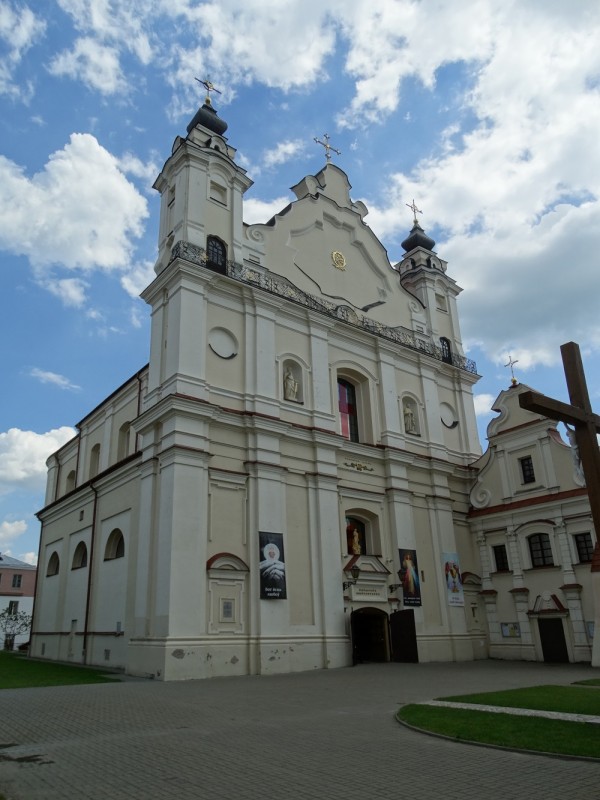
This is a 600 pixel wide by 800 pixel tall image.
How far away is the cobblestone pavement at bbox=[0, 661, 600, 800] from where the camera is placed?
6242mm

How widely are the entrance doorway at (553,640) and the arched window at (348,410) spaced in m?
10.6

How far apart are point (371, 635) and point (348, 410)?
31.1ft

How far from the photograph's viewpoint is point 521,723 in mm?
9164

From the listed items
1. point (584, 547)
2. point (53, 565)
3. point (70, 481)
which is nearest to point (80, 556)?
point (53, 565)

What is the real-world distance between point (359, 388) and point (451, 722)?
68.0 feet

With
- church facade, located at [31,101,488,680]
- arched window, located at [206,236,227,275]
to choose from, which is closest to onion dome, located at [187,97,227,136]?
church facade, located at [31,101,488,680]

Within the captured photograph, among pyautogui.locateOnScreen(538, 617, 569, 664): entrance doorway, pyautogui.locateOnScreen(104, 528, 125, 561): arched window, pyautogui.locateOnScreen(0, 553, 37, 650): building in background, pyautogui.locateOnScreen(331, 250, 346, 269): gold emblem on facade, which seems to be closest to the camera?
pyautogui.locateOnScreen(538, 617, 569, 664): entrance doorway

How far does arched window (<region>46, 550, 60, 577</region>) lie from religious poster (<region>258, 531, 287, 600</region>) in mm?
14947

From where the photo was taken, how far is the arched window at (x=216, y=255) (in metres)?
24.6

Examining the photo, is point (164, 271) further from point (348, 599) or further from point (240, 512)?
point (348, 599)

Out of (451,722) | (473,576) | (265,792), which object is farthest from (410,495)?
(265,792)

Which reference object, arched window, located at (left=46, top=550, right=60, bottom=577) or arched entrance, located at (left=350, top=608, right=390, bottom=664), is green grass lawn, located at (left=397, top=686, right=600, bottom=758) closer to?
arched entrance, located at (left=350, top=608, right=390, bottom=664)

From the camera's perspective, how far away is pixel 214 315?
23969mm

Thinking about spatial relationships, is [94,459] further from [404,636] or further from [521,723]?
[521,723]
